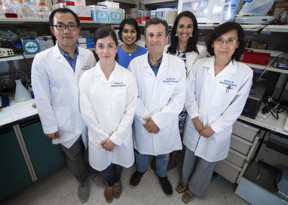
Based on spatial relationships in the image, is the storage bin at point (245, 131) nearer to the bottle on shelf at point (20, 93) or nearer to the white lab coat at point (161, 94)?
A: the white lab coat at point (161, 94)

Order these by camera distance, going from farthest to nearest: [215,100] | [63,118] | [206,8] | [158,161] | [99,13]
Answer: [99,13]
[206,8]
[158,161]
[63,118]
[215,100]

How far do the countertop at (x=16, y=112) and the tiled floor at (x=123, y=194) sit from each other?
2.76 feet

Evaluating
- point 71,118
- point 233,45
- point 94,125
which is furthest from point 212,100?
point 71,118

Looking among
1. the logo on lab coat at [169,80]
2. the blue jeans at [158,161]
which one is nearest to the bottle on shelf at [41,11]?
the logo on lab coat at [169,80]

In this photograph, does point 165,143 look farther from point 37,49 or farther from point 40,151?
point 37,49

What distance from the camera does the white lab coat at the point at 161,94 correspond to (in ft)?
4.06

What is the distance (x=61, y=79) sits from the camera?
1.21m

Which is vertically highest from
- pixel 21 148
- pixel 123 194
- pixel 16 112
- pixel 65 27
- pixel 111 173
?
pixel 65 27

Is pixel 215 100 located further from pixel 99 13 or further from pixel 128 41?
pixel 99 13

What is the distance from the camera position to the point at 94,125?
1183 mm

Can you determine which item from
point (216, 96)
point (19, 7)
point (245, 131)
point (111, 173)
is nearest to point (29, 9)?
point (19, 7)

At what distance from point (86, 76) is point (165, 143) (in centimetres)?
84

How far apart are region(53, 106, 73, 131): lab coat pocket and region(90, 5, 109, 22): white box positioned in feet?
4.19

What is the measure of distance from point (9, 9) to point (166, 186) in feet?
7.09
